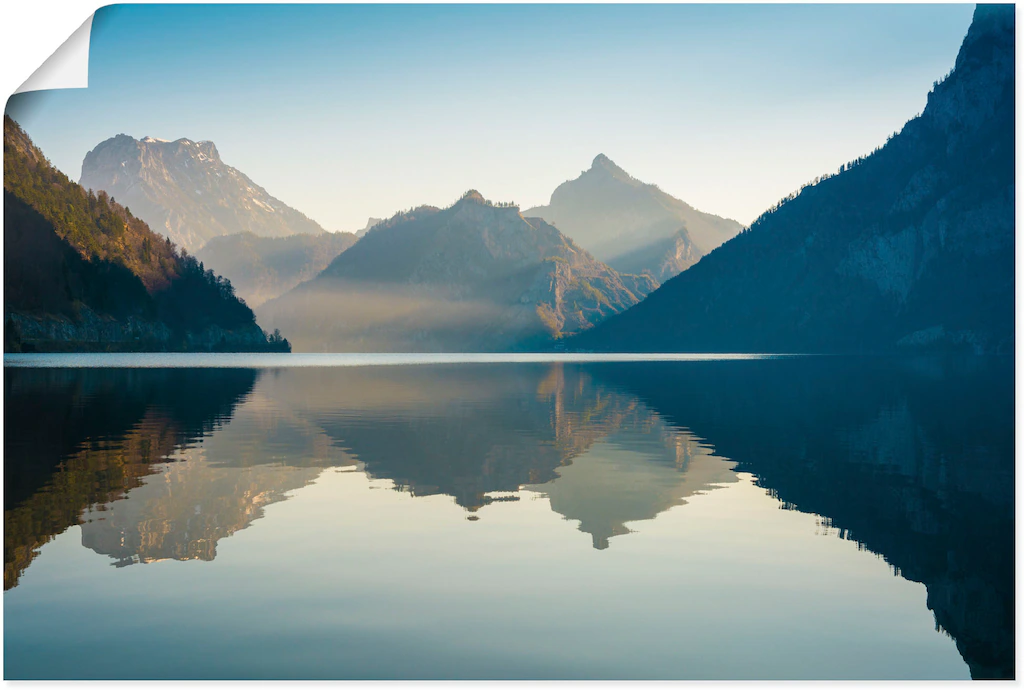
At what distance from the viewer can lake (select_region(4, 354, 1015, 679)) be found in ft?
41.3

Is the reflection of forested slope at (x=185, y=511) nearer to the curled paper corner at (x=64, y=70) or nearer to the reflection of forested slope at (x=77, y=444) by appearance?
the reflection of forested slope at (x=77, y=444)

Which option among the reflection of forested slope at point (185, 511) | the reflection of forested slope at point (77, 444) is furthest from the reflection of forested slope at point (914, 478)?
the reflection of forested slope at point (77, 444)

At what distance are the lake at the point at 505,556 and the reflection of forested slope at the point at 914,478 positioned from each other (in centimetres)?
13

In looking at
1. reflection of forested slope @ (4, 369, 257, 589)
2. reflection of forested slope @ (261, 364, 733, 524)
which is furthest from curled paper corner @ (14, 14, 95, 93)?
reflection of forested slope @ (261, 364, 733, 524)

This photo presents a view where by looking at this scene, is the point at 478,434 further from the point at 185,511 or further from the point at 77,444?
the point at 185,511

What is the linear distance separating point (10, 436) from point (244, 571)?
2584cm

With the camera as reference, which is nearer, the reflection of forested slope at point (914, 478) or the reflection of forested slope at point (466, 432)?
the reflection of forested slope at point (914, 478)

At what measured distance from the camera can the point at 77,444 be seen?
35.2m

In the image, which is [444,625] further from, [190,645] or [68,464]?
[68,464]

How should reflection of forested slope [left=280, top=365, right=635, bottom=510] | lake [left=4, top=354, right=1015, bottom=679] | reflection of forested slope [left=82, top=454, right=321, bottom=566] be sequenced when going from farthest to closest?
reflection of forested slope [left=280, top=365, right=635, bottom=510]
reflection of forested slope [left=82, top=454, right=321, bottom=566]
lake [left=4, top=354, right=1015, bottom=679]

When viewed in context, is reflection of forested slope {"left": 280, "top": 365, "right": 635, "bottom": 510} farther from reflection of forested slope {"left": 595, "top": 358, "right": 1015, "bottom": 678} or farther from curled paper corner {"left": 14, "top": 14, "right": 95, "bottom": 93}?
curled paper corner {"left": 14, "top": 14, "right": 95, "bottom": 93}

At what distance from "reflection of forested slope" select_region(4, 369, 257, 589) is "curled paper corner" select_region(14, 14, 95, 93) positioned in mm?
11218

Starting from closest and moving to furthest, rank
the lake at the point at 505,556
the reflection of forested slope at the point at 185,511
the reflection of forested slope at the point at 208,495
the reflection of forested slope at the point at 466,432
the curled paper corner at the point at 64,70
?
1. the lake at the point at 505,556
2. the reflection of forested slope at the point at 185,511
3. the reflection of forested slope at the point at 208,495
4. the curled paper corner at the point at 64,70
5. the reflection of forested slope at the point at 466,432

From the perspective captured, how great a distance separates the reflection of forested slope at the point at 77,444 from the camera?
20734mm
